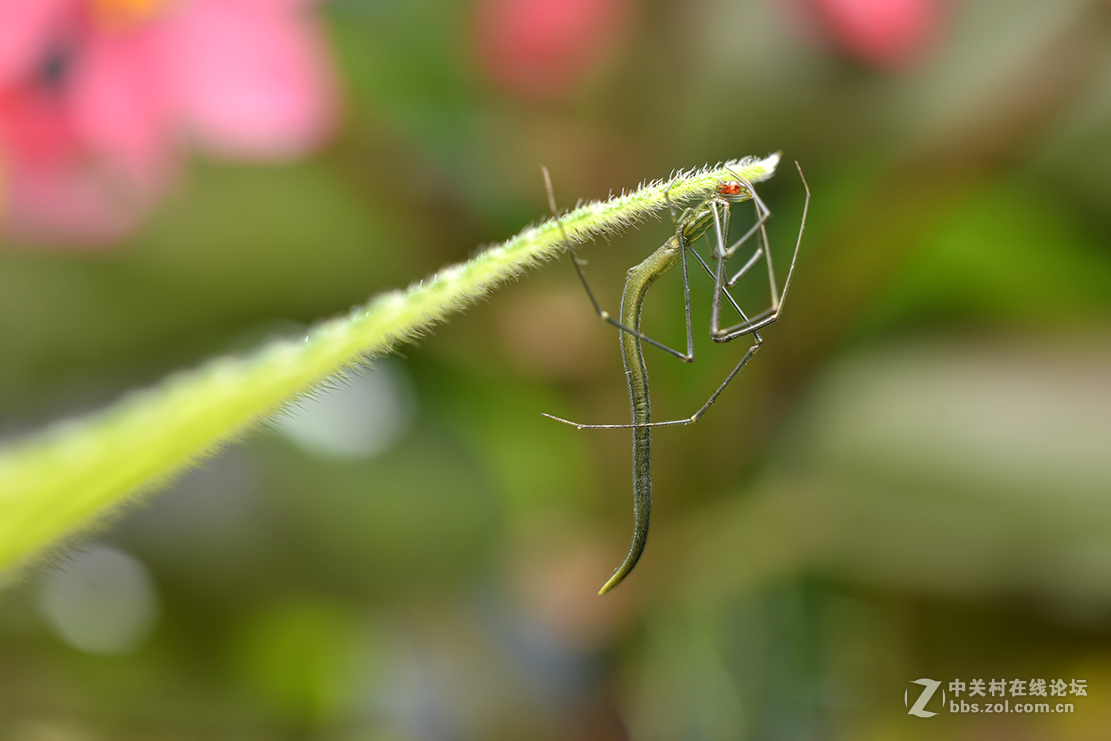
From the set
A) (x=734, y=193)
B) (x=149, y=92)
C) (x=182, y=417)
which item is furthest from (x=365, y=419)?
(x=182, y=417)

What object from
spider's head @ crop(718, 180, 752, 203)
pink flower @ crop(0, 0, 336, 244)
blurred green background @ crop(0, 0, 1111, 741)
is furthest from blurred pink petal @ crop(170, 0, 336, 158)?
spider's head @ crop(718, 180, 752, 203)

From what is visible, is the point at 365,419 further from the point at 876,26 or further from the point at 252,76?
the point at 876,26

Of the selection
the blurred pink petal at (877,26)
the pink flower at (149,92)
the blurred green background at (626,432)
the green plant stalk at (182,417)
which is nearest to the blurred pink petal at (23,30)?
the pink flower at (149,92)

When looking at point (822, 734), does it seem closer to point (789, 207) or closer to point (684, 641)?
point (684, 641)

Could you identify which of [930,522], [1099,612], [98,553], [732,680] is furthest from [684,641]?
[98,553]

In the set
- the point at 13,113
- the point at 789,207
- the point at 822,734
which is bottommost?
the point at 822,734

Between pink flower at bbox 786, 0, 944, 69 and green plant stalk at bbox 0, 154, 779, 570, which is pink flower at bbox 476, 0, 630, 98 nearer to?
pink flower at bbox 786, 0, 944, 69
